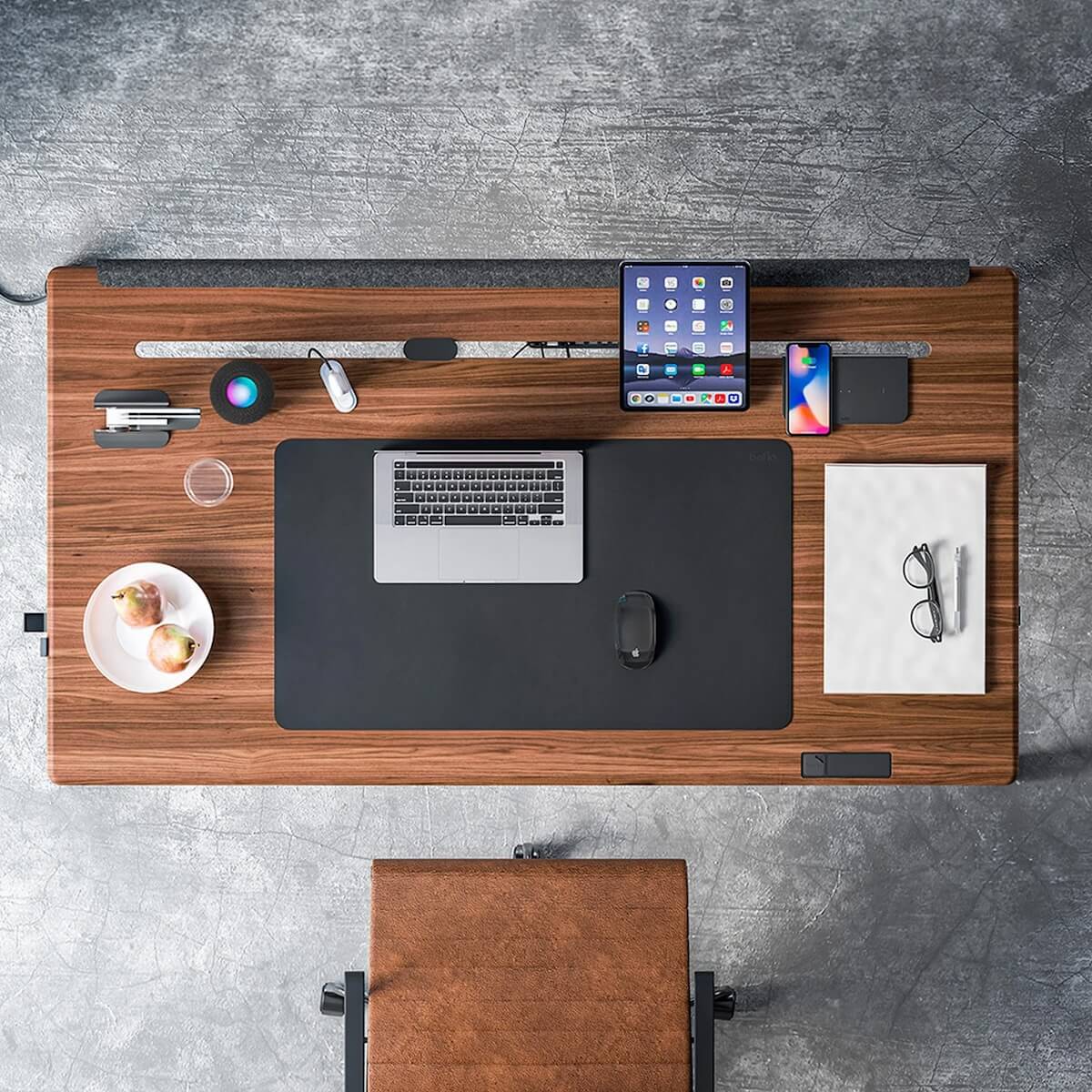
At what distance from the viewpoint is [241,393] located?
4.56 feet

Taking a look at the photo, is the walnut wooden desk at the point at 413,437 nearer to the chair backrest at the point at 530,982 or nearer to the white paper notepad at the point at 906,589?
the white paper notepad at the point at 906,589

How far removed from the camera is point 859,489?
1.42 m

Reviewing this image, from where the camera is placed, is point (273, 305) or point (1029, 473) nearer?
point (273, 305)

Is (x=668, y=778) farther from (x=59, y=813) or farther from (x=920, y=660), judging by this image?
(x=59, y=813)

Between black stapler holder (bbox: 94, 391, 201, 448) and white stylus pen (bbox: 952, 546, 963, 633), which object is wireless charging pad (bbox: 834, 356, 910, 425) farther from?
black stapler holder (bbox: 94, 391, 201, 448)

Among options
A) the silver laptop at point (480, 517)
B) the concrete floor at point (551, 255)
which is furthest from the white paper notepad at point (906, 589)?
the concrete floor at point (551, 255)

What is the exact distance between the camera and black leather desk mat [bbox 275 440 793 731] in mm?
1436

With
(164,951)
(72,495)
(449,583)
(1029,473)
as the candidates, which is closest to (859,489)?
(449,583)

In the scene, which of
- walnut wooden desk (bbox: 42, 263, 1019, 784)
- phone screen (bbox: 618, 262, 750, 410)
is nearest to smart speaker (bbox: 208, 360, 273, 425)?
walnut wooden desk (bbox: 42, 263, 1019, 784)

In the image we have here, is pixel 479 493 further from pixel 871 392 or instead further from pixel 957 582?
pixel 957 582

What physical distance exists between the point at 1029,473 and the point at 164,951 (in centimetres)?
219

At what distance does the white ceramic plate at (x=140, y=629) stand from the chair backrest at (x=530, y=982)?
458 mm

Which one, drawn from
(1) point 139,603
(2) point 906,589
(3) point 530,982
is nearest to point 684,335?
(2) point 906,589

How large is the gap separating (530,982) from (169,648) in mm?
771
